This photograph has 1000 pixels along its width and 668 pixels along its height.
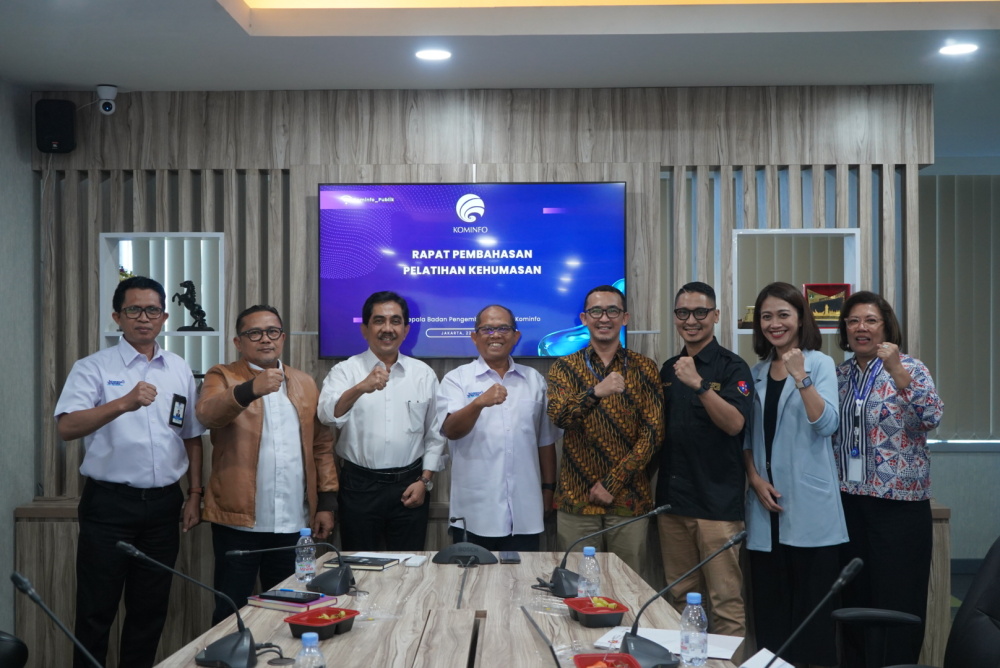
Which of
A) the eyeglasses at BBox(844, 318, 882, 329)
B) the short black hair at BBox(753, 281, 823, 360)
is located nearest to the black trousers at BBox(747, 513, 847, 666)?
the short black hair at BBox(753, 281, 823, 360)

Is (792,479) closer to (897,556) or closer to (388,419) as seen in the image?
(897,556)

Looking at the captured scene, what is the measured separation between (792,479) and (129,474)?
9.68ft

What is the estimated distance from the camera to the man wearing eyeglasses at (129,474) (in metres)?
3.82

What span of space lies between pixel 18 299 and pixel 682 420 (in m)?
→ 3.59

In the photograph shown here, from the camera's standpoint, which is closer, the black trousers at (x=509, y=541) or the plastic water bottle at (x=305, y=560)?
the plastic water bottle at (x=305, y=560)

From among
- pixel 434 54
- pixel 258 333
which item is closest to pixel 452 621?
pixel 258 333

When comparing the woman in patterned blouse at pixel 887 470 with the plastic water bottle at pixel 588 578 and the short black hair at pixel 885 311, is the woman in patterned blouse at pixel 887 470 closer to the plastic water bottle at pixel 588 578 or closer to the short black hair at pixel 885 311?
the short black hair at pixel 885 311

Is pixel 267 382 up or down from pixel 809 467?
up

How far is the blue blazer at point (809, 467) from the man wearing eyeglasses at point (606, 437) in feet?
1.84

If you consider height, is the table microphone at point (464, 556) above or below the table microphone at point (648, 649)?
below

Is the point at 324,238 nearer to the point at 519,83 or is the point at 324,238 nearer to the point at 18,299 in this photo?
the point at 519,83

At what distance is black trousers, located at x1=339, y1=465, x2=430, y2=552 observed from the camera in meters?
4.08

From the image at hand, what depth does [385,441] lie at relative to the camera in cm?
412

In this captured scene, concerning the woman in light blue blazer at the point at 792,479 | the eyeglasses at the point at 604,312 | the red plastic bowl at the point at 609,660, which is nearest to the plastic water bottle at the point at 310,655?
the red plastic bowl at the point at 609,660
